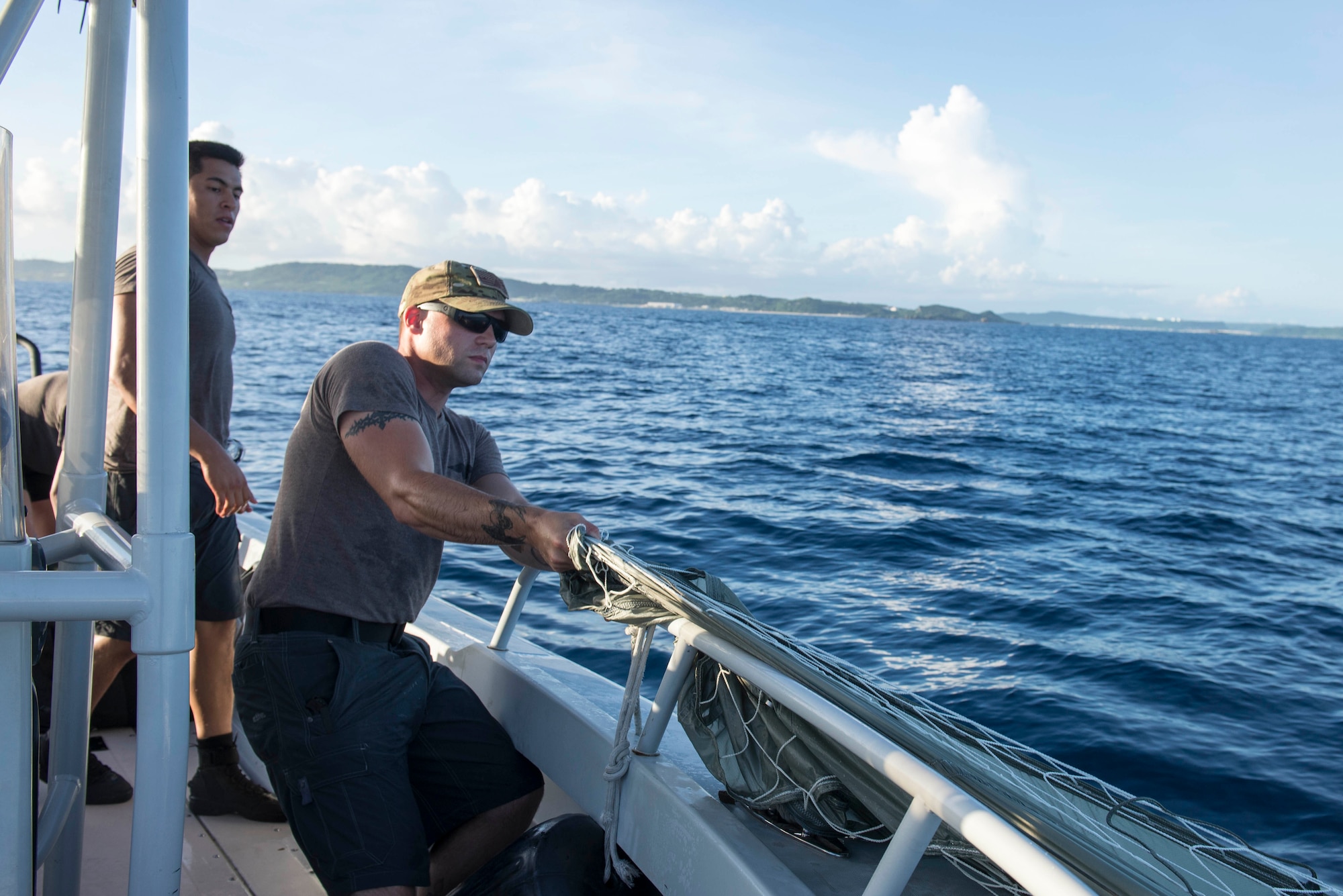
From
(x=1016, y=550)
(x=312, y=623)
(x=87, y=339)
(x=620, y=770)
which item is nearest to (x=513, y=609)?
(x=312, y=623)

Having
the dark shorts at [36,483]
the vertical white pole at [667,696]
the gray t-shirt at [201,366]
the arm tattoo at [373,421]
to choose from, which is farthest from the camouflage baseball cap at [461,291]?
the dark shorts at [36,483]

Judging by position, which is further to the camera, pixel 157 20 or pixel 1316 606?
pixel 1316 606

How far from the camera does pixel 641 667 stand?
78.8 inches

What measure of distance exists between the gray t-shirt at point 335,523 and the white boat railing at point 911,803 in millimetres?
766

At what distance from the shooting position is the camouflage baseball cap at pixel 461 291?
2.34m

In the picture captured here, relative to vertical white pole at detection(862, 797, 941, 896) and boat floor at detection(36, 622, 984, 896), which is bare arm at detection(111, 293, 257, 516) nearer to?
boat floor at detection(36, 622, 984, 896)

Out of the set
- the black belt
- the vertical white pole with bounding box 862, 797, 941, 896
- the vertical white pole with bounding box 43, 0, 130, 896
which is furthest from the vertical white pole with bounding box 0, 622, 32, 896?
the vertical white pole with bounding box 862, 797, 941, 896

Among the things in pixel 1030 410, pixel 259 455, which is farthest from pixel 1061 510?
pixel 1030 410

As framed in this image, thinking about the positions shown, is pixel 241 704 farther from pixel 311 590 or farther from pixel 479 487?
pixel 479 487

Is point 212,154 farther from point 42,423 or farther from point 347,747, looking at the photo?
point 347,747

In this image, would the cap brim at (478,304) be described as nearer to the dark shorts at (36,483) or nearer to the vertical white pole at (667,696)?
the vertical white pole at (667,696)

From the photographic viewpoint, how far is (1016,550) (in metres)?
9.18

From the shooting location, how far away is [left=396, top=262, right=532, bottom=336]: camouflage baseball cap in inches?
92.1

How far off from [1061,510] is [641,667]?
10.4 meters
